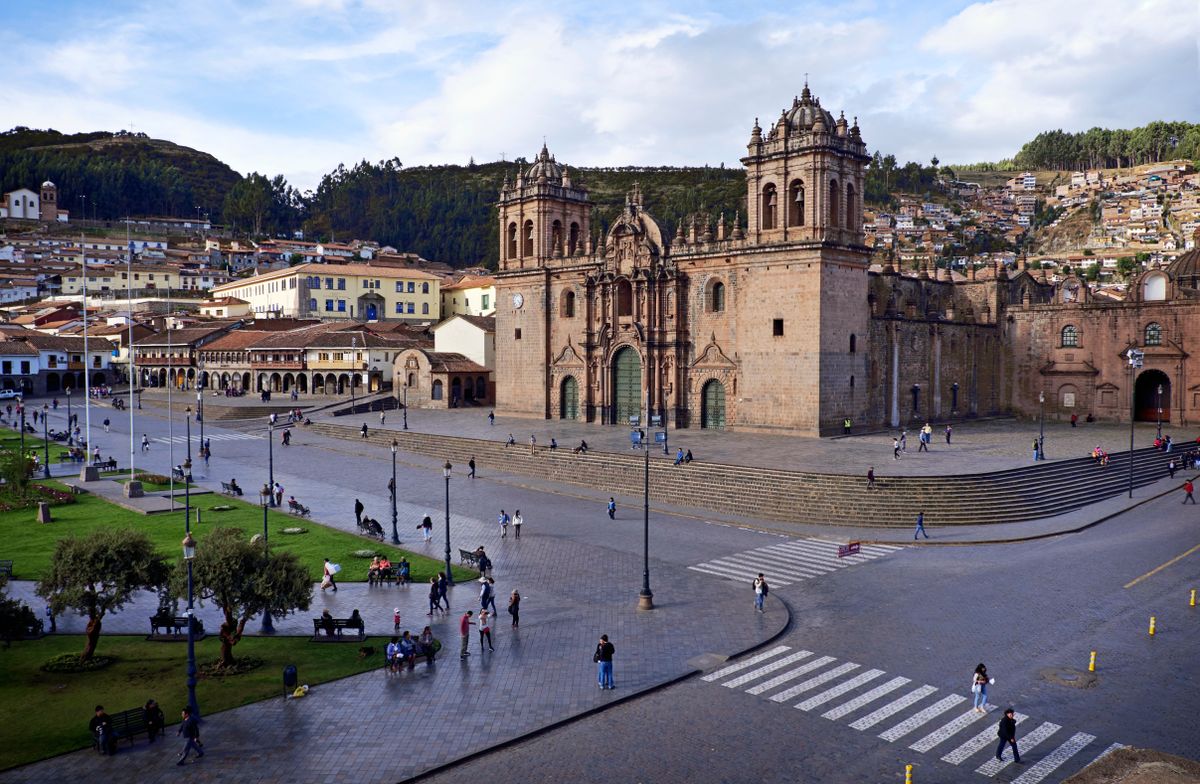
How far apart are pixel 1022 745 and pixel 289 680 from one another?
1384 cm

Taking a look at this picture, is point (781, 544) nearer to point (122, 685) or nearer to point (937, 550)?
point (937, 550)

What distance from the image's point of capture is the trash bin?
55.1 ft

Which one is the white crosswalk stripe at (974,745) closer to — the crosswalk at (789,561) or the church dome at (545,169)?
the crosswalk at (789,561)

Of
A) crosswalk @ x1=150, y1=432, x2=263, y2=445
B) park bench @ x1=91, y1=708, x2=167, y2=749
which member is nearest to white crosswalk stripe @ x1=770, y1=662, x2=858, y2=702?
park bench @ x1=91, y1=708, x2=167, y2=749

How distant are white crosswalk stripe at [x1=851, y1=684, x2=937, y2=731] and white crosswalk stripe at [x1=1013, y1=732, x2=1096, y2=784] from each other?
257 centimetres

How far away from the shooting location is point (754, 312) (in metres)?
48.7

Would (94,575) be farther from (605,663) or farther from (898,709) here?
(898,709)

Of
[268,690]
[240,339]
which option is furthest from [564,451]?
[240,339]

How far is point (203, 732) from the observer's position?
603 inches

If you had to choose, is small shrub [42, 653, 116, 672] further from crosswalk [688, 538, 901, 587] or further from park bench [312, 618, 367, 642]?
crosswalk [688, 538, 901, 587]

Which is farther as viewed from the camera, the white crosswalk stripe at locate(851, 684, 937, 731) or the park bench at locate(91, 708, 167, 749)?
the white crosswalk stripe at locate(851, 684, 937, 731)

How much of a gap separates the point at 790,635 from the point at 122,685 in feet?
49.0

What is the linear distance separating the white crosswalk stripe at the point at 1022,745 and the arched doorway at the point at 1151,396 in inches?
2078

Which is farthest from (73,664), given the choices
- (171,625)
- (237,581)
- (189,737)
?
(189,737)
